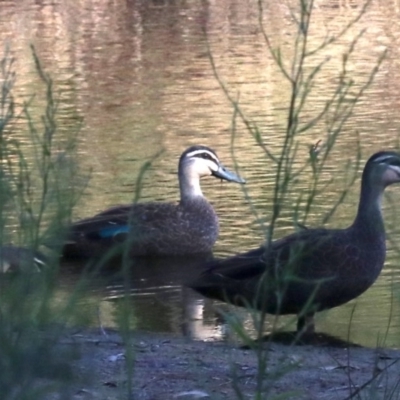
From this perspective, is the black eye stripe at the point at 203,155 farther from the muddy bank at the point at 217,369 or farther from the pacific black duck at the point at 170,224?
the muddy bank at the point at 217,369

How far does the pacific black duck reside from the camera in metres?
10.3

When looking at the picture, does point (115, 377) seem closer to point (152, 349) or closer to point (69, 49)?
point (152, 349)

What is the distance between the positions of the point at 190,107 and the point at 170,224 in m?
6.07

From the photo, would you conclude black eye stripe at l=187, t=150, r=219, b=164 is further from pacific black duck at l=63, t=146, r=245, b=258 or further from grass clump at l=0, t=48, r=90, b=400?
grass clump at l=0, t=48, r=90, b=400

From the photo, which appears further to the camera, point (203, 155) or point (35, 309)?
point (203, 155)

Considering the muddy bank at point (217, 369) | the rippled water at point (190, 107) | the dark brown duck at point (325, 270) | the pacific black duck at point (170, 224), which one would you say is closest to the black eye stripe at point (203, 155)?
the pacific black duck at point (170, 224)

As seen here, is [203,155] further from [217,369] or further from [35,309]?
[35,309]

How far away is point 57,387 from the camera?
296 cm

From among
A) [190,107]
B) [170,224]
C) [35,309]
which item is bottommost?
[190,107]

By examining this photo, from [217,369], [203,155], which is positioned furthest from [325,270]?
[203,155]

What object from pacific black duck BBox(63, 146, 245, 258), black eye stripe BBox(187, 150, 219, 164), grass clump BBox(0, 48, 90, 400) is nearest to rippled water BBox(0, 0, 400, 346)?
pacific black duck BBox(63, 146, 245, 258)

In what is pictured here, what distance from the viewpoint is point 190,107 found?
16.8m

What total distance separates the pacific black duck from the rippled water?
189mm

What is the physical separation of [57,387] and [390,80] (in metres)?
15.9
